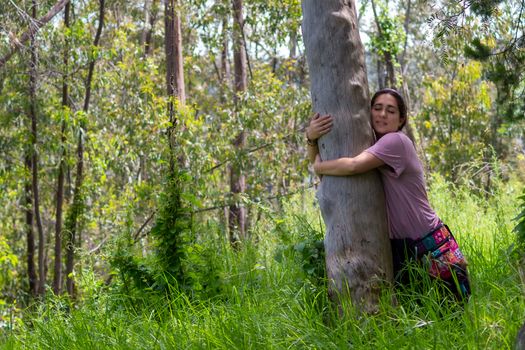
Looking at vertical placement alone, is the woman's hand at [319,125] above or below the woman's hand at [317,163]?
above

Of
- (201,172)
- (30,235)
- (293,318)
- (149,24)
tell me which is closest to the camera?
(293,318)

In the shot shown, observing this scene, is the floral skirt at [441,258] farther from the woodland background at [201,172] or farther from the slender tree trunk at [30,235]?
the slender tree trunk at [30,235]

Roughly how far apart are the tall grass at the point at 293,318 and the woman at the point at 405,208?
14 centimetres

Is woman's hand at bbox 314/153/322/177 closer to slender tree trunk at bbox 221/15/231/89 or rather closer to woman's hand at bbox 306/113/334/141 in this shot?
woman's hand at bbox 306/113/334/141

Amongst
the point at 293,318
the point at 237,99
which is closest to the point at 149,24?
the point at 237,99

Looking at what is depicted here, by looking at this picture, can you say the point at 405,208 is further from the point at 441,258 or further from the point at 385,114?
the point at 385,114

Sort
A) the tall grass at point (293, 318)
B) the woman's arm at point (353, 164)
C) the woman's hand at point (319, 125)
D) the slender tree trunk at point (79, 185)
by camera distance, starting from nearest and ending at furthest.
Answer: the tall grass at point (293, 318), the woman's arm at point (353, 164), the woman's hand at point (319, 125), the slender tree trunk at point (79, 185)

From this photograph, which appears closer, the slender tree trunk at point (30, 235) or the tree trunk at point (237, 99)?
the tree trunk at point (237, 99)

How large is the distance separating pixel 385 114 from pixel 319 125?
17.6 inches

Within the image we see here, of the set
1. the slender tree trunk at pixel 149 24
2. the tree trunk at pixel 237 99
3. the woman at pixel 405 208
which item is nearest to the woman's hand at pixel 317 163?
the woman at pixel 405 208

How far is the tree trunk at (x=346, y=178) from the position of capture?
4508mm

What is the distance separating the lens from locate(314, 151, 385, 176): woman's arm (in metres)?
4.46

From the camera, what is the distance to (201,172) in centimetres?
1251

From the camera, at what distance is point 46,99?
531 inches
